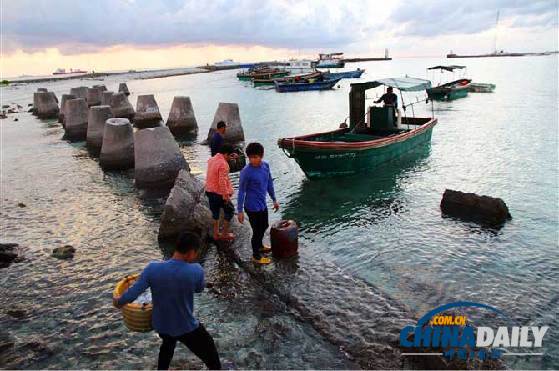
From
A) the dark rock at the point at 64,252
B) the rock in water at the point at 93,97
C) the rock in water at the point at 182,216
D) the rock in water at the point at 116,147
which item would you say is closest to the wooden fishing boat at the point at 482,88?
the rock in water at the point at 93,97

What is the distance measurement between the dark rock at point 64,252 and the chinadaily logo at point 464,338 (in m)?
6.92

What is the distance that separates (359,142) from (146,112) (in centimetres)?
1761

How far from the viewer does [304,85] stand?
6100 centimetres

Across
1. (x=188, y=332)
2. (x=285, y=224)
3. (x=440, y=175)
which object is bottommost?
(x=440, y=175)

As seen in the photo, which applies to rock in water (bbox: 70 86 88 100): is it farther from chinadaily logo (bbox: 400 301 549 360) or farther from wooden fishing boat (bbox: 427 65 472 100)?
chinadaily logo (bbox: 400 301 549 360)

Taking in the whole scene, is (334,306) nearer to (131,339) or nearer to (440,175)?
(131,339)

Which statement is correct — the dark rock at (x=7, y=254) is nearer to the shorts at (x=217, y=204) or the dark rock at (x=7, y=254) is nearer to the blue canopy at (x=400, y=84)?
the shorts at (x=217, y=204)

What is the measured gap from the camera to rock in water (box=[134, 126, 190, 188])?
13648 mm

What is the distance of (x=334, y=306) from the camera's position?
21.0 feet

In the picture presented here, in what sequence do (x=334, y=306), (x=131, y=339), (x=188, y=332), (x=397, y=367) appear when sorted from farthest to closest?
(x=334, y=306) → (x=131, y=339) → (x=397, y=367) → (x=188, y=332)

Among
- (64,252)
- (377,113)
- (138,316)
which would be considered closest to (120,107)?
(377,113)

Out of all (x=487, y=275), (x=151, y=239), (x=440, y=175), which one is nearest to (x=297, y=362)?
(x=487, y=275)

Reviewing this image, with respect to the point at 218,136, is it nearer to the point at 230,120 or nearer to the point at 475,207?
the point at 475,207

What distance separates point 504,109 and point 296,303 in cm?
3517
